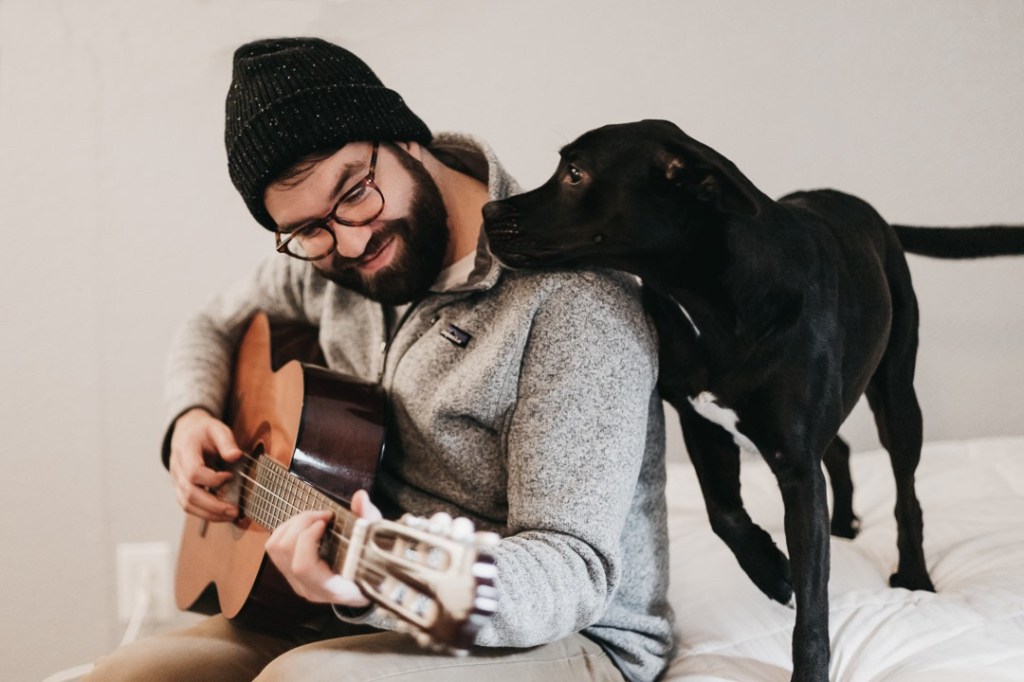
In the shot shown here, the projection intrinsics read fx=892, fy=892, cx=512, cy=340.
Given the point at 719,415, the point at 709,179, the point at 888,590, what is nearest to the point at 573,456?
the point at 719,415

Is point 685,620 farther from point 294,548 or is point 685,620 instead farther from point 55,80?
point 55,80

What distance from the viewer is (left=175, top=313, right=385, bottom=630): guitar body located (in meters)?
1.11

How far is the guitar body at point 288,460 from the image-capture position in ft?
3.64

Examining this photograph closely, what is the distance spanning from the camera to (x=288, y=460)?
113 centimetres

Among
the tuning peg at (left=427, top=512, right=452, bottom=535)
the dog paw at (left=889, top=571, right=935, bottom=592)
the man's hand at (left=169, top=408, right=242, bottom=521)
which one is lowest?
the dog paw at (left=889, top=571, right=935, bottom=592)

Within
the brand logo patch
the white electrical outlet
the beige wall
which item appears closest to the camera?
the brand logo patch

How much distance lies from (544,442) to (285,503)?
326mm

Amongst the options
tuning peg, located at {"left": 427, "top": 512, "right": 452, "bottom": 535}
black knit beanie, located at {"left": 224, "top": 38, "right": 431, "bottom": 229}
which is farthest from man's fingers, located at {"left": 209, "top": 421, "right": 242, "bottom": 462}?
tuning peg, located at {"left": 427, "top": 512, "right": 452, "bottom": 535}

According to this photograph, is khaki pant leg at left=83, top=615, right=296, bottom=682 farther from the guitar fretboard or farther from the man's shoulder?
the man's shoulder

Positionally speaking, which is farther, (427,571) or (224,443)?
(224,443)

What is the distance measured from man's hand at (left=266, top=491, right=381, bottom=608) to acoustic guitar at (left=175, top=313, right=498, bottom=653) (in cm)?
1

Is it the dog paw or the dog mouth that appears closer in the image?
the dog mouth

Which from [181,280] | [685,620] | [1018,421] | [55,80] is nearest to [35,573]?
[181,280]

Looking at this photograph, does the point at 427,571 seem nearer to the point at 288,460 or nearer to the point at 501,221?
the point at 501,221
